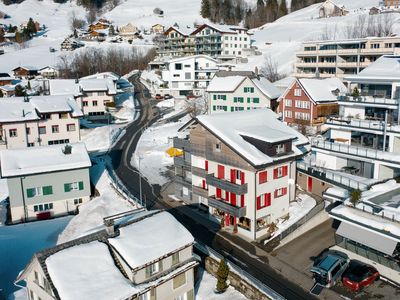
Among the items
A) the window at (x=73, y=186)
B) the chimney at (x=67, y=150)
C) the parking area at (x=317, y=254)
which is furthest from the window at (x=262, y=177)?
the chimney at (x=67, y=150)

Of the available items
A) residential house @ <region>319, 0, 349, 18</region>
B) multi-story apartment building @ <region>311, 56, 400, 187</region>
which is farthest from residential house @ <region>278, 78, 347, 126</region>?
residential house @ <region>319, 0, 349, 18</region>

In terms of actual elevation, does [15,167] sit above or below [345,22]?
below

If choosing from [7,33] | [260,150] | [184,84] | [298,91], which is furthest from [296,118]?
[7,33]

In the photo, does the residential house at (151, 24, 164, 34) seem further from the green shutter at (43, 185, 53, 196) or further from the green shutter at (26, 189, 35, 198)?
the green shutter at (26, 189, 35, 198)

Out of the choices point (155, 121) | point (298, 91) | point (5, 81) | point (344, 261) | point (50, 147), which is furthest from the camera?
point (5, 81)

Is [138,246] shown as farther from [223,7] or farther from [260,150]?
[223,7]

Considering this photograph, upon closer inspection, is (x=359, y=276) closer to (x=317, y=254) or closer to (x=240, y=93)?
(x=317, y=254)
